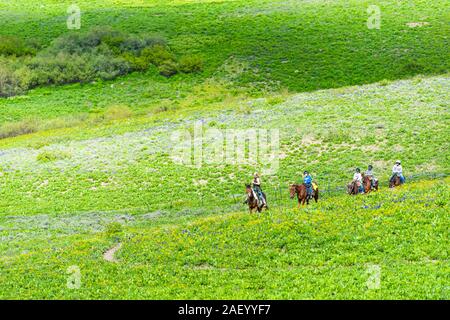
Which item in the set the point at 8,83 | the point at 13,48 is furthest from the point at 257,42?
the point at 13,48

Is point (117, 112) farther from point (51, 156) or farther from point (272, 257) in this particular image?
point (272, 257)

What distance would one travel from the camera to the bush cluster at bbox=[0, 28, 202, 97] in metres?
88.4

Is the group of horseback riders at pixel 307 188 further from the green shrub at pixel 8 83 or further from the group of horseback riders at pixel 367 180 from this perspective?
the green shrub at pixel 8 83

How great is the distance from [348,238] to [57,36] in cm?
8802

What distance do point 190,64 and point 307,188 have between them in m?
59.8

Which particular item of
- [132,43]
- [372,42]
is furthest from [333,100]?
[132,43]

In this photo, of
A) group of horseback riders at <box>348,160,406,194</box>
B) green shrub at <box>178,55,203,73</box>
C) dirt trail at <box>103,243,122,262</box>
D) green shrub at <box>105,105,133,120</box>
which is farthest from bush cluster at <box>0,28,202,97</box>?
dirt trail at <box>103,243,122,262</box>

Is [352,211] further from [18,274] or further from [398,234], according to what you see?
[18,274]

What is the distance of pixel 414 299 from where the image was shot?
723 inches

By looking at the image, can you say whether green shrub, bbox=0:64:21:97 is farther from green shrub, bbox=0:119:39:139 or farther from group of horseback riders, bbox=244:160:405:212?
group of horseback riders, bbox=244:160:405:212

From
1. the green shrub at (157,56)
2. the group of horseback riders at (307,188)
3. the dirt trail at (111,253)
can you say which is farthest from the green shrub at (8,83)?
the group of horseback riders at (307,188)

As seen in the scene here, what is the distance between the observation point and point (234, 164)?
49.8m

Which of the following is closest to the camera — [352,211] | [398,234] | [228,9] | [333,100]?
[398,234]

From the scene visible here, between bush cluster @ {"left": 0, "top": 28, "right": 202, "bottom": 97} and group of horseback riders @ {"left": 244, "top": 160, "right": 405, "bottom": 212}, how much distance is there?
5678 centimetres
